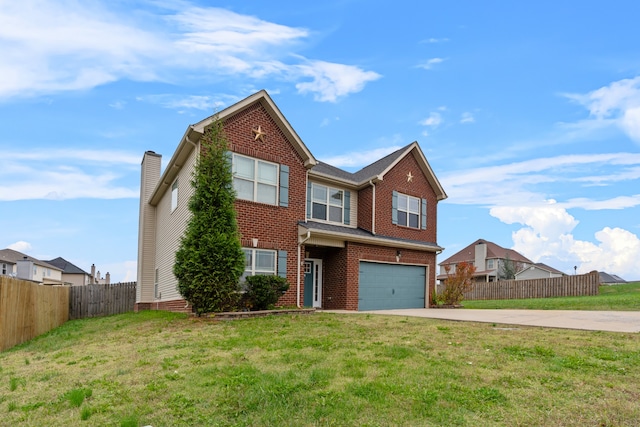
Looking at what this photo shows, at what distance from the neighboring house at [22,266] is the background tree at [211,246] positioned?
42.2m

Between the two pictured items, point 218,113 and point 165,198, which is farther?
point 165,198

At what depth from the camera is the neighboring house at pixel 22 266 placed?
4853 centimetres

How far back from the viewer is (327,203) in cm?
1830

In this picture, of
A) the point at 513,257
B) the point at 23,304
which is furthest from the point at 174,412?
the point at 513,257

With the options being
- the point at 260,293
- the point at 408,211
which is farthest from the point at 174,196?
the point at 408,211

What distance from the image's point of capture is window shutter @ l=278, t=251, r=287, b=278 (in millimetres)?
14788

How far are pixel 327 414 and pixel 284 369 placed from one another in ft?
5.30

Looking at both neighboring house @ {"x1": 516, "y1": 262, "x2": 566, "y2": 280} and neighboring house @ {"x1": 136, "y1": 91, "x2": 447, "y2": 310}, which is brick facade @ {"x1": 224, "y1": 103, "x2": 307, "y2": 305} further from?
neighboring house @ {"x1": 516, "y1": 262, "x2": 566, "y2": 280}

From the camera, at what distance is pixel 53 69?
12.8 meters

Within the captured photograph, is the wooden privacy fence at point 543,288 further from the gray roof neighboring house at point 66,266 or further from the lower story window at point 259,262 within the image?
the gray roof neighboring house at point 66,266

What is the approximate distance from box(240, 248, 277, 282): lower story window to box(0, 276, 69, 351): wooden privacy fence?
241 inches

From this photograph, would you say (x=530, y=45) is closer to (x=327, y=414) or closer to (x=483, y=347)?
(x=483, y=347)

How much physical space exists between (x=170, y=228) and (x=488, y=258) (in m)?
44.8

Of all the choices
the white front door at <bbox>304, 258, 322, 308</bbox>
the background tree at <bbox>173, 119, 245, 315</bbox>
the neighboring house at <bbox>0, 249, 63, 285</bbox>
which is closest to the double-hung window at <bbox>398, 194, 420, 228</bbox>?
the white front door at <bbox>304, 258, 322, 308</bbox>
